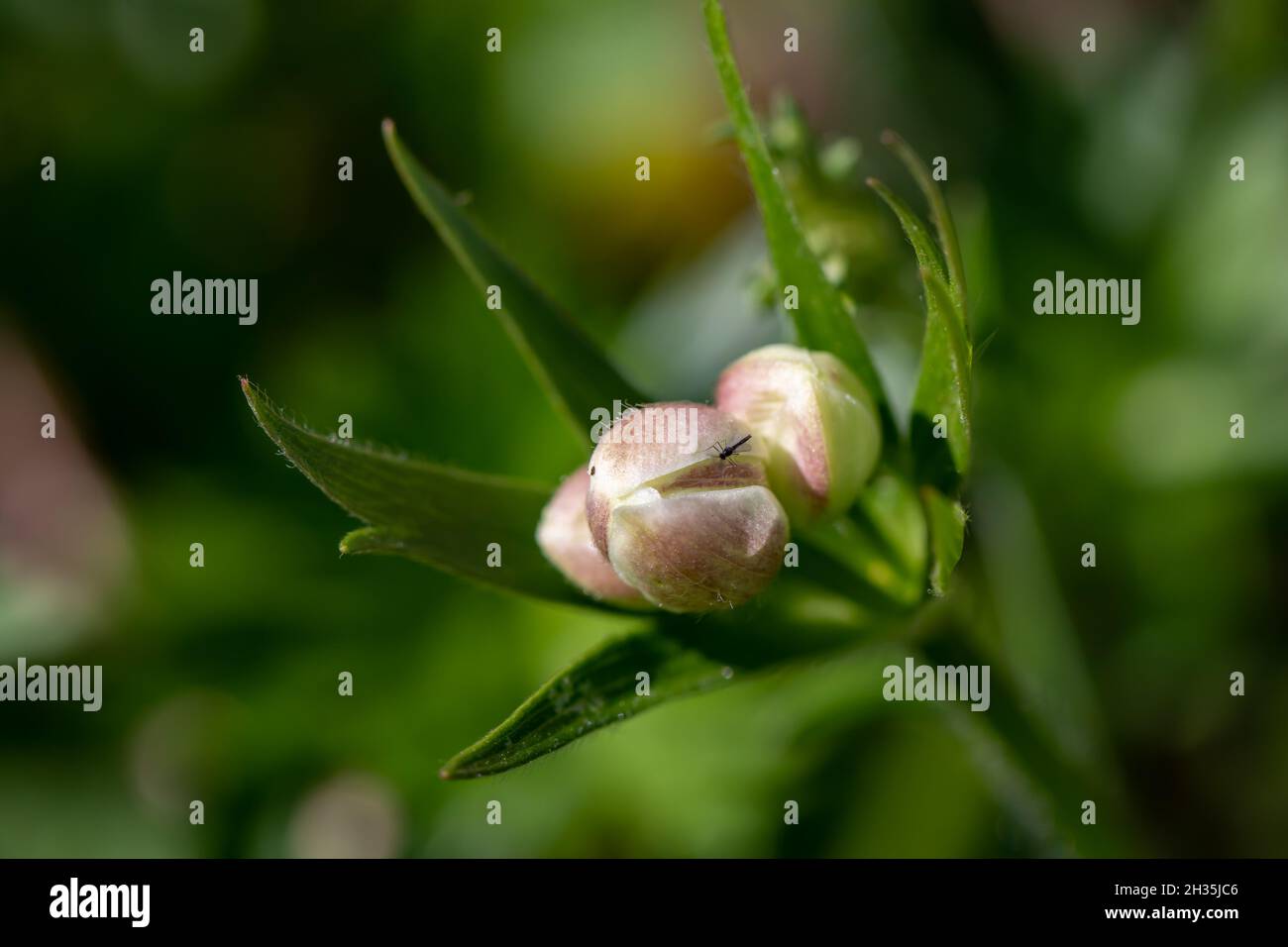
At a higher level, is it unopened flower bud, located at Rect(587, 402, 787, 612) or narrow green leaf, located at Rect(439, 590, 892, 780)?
unopened flower bud, located at Rect(587, 402, 787, 612)

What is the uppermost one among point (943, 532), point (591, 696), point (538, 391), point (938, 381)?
point (538, 391)

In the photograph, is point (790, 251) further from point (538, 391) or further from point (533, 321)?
point (538, 391)

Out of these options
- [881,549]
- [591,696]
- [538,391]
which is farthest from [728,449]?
[538,391]

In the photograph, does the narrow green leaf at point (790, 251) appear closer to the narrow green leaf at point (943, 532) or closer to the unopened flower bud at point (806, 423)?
the unopened flower bud at point (806, 423)

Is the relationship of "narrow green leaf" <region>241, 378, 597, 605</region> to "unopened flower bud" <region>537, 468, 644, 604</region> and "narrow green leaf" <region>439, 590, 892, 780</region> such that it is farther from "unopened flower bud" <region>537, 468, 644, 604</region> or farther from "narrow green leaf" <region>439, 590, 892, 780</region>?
"narrow green leaf" <region>439, 590, 892, 780</region>

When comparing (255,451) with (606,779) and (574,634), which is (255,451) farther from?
(606,779)

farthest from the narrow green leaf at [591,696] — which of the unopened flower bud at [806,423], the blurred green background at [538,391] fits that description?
the blurred green background at [538,391]

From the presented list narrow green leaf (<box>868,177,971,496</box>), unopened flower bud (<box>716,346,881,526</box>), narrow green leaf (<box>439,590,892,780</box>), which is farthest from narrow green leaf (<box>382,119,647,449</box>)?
narrow green leaf (<box>868,177,971,496</box>)
